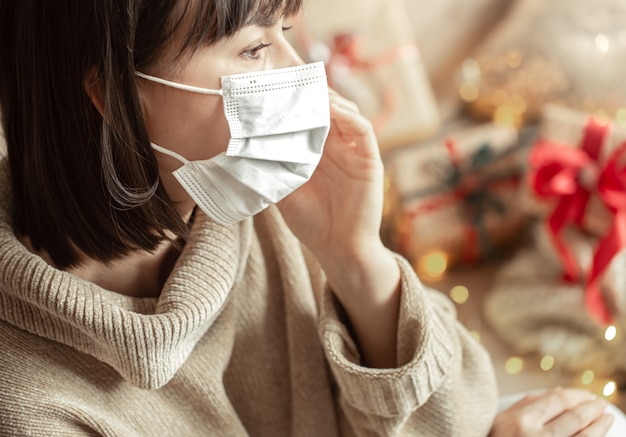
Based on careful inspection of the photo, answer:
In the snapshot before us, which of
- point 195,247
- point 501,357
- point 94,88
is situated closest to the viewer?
point 94,88

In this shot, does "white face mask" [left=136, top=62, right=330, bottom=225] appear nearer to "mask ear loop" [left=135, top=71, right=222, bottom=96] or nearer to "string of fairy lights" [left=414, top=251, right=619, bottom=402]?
"mask ear loop" [left=135, top=71, right=222, bottom=96]

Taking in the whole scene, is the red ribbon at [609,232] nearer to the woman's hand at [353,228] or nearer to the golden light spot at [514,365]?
the golden light spot at [514,365]

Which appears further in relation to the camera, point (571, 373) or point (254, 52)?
point (571, 373)

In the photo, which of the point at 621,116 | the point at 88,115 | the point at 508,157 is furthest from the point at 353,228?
the point at 621,116

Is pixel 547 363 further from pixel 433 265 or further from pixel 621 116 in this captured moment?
pixel 621 116

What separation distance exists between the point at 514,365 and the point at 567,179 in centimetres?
36

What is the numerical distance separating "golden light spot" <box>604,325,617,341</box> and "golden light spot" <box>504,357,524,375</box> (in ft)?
0.53

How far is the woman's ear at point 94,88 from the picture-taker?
2.22 ft

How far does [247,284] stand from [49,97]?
1.23 ft

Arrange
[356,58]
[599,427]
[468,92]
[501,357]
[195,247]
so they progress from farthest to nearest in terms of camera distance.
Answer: [468,92] → [356,58] → [501,357] → [599,427] → [195,247]

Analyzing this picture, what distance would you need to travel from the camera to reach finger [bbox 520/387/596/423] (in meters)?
0.94

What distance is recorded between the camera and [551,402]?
0.95 metres

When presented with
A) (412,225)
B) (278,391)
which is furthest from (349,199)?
(412,225)

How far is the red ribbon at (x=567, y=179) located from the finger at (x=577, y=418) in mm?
421
